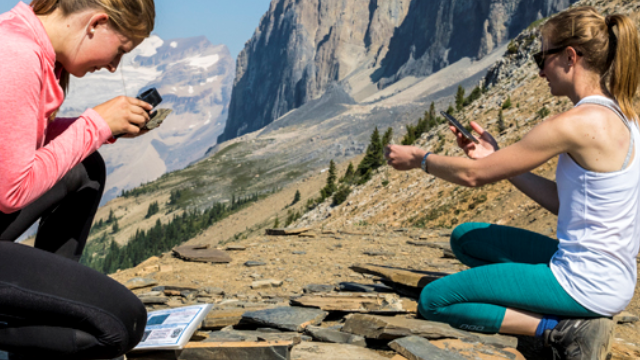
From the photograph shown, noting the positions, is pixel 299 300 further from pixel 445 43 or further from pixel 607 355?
pixel 445 43

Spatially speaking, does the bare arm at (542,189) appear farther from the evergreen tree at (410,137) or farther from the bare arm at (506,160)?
the evergreen tree at (410,137)

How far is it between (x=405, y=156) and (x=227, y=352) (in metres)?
2.00

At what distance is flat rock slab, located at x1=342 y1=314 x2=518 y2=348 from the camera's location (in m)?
3.54

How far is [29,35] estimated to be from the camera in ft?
8.03

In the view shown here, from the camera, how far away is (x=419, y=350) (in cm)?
326

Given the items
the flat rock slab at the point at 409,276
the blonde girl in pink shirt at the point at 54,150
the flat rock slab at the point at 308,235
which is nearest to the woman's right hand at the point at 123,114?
the blonde girl in pink shirt at the point at 54,150

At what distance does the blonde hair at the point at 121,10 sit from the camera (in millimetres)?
2588

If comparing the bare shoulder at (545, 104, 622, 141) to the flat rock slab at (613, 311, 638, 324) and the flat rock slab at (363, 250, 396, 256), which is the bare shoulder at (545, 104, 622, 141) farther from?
the flat rock slab at (363, 250, 396, 256)

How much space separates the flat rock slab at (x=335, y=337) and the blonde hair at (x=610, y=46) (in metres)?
2.46

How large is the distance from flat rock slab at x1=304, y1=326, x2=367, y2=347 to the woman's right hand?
6.97ft

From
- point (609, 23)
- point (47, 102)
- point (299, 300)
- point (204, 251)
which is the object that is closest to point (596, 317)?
point (609, 23)

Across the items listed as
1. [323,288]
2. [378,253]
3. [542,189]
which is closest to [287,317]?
[323,288]

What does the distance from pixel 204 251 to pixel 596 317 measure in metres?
7.21

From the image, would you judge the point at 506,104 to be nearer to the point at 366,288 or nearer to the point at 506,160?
the point at 366,288
